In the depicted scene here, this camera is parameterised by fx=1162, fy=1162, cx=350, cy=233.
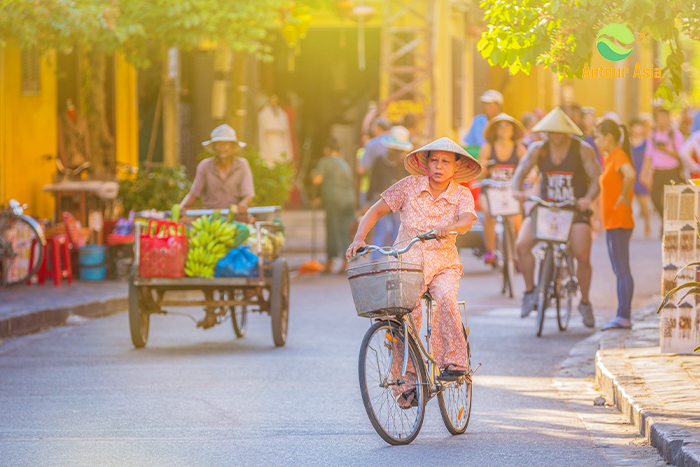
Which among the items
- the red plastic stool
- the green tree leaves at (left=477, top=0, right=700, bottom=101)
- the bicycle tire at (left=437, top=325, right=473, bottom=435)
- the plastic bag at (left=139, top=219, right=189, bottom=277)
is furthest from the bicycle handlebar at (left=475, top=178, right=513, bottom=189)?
the bicycle tire at (left=437, top=325, right=473, bottom=435)

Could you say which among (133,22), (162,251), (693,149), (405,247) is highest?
(133,22)

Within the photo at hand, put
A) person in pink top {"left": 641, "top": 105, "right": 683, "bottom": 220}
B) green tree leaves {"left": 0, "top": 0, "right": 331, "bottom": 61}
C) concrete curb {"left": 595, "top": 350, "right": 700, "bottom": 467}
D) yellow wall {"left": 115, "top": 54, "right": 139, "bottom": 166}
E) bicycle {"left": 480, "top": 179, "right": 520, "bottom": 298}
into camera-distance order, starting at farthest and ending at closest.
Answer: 1. yellow wall {"left": 115, "top": 54, "right": 139, "bottom": 166}
2. person in pink top {"left": 641, "top": 105, "right": 683, "bottom": 220}
3. bicycle {"left": 480, "top": 179, "right": 520, "bottom": 298}
4. green tree leaves {"left": 0, "top": 0, "right": 331, "bottom": 61}
5. concrete curb {"left": 595, "top": 350, "right": 700, "bottom": 467}

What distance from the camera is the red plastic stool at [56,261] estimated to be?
49.5 feet

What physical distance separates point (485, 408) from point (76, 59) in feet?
42.8

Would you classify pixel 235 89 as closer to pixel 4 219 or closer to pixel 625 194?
pixel 4 219

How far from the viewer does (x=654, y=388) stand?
289 inches

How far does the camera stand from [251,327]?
12.0 metres

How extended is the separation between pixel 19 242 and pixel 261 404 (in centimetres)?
801

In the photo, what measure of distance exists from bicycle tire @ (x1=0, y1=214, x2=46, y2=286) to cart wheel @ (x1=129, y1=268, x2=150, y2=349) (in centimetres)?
464

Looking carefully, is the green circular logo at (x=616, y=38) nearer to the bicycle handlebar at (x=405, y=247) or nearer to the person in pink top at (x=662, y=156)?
the bicycle handlebar at (x=405, y=247)

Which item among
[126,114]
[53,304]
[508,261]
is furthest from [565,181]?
[126,114]

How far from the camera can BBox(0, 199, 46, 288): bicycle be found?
569 inches

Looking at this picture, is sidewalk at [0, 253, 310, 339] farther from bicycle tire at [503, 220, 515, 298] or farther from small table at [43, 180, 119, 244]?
bicycle tire at [503, 220, 515, 298]

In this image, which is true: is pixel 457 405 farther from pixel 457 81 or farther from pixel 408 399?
pixel 457 81
